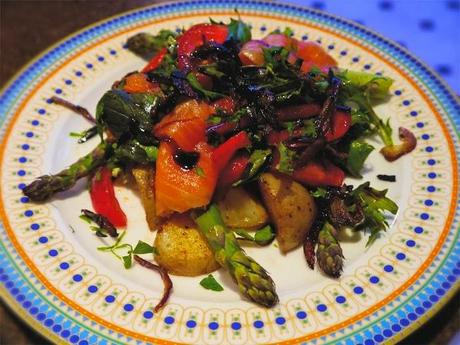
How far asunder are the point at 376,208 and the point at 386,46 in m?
2.03

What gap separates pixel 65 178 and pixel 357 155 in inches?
84.5

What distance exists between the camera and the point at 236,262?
11.2 ft

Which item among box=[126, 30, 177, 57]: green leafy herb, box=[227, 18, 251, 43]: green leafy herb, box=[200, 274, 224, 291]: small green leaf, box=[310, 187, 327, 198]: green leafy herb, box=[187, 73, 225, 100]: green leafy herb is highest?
box=[227, 18, 251, 43]: green leafy herb

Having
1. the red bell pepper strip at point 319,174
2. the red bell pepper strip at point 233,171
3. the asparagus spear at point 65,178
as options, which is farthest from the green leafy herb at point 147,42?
the red bell pepper strip at point 319,174

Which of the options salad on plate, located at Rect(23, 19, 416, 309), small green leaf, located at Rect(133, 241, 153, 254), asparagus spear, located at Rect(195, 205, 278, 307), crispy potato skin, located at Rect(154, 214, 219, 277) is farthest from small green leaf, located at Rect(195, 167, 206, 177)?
small green leaf, located at Rect(133, 241, 153, 254)

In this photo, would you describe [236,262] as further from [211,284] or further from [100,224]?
[100,224]

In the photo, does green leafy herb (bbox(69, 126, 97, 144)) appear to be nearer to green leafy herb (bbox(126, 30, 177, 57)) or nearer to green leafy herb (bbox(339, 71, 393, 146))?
green leafy herb (bbox(126, 30, 177, 57))

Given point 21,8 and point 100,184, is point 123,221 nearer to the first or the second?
point 100,184

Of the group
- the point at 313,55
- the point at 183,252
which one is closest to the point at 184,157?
the point at 183,252

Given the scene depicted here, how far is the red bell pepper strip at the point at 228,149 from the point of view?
3.75m

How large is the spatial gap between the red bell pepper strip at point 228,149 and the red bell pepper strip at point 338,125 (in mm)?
618

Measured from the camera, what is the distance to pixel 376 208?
3748 millimetres

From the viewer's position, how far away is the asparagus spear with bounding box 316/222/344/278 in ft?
11.5

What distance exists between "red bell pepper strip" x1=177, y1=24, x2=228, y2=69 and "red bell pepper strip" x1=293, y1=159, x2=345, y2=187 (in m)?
1.21
